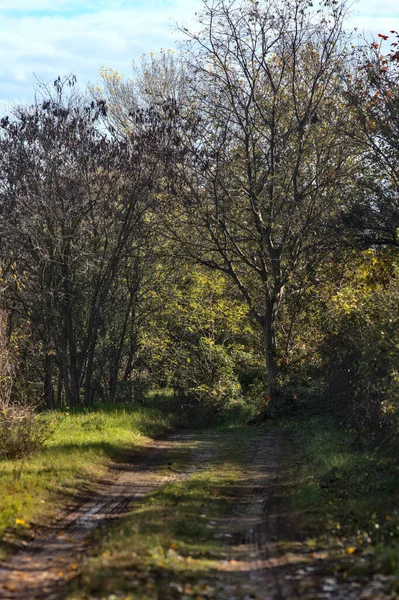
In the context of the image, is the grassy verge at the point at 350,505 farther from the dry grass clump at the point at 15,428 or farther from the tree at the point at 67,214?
the tree at the point at 67,214

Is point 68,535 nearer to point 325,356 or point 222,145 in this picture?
point 325,356

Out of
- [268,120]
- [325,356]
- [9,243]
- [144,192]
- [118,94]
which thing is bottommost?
[325,356]

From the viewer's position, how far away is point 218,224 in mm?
22078

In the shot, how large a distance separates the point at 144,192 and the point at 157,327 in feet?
19.4

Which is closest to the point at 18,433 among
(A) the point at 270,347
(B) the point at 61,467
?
(B) the point at 61,467

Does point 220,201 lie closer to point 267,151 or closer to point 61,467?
point 267,151

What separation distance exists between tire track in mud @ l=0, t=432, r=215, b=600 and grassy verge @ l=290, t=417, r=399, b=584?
2.42m

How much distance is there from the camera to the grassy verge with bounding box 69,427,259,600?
6.22 m

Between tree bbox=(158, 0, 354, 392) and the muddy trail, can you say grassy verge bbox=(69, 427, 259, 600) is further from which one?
tree bbox=(158, 0, 354, 392)

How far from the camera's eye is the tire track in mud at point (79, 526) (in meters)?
6.66

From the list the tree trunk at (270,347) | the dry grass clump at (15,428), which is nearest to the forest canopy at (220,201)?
the tree trunk at (270,347)

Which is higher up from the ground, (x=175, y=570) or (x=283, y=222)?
(x=283, y=222)

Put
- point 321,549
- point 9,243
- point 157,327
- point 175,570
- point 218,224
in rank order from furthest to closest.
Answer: point 157,327
point 218,224
point 9,243
point 321,549
point 175,570

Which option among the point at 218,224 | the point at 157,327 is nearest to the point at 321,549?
the point at 218,224
